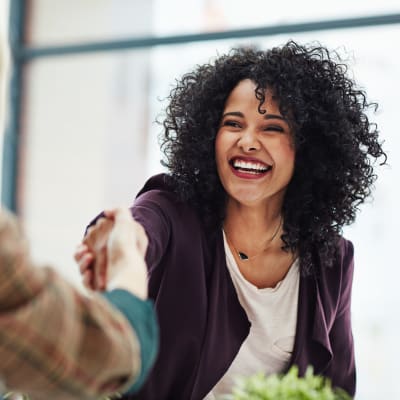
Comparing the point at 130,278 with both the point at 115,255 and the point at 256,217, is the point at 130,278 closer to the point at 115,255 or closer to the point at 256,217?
the point at 115,255

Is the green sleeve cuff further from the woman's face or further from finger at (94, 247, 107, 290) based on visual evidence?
the woman's face

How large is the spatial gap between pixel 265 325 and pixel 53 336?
3.34ft

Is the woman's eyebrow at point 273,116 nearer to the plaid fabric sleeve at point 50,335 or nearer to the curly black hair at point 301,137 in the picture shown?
the curly black hair at point 301,137

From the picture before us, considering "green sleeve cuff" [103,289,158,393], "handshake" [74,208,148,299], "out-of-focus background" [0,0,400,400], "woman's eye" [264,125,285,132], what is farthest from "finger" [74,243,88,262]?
"out-of-focus background" [0,0,400,400]

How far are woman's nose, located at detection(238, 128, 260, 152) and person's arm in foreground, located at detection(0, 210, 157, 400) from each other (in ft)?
3.01

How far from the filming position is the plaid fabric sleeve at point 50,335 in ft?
2.74

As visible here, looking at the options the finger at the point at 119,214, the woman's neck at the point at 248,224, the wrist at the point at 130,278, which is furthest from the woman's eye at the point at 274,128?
the wrist at the point at 130,278

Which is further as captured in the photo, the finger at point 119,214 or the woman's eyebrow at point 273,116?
the woman's eyebrow at point 273,116

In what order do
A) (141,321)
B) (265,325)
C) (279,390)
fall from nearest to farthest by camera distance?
(141,321), (279,390), (265,325)

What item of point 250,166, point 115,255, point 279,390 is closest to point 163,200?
point 250,166

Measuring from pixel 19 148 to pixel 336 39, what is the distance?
2.22m

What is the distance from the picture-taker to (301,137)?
6.06 ft

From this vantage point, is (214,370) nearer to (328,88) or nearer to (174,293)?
(174,293)

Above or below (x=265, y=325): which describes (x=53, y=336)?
above
